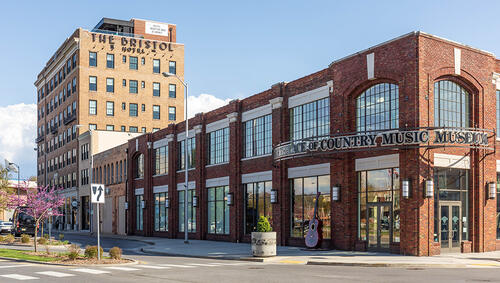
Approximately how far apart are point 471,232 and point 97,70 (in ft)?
210

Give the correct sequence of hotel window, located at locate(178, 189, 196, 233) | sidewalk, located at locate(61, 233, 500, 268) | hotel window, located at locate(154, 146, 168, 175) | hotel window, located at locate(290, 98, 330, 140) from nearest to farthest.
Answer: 1. sidewalk, located at locate(61, 233, 500, 268)
2. hotel window, located at locate(290, 98, 330, 140)
3. hotel window, located at locate(178, 189, 196, 233)
4. hotel window, located at locate(154, 146, 168, 175)

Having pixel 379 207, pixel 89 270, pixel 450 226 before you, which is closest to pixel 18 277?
pixel 89 270

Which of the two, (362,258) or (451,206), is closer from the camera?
(362,258)

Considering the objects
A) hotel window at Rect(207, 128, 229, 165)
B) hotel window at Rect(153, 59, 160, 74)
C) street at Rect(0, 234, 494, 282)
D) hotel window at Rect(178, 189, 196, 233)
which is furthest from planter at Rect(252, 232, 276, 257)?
hotel window at Rect(153, 59, 160, 74)

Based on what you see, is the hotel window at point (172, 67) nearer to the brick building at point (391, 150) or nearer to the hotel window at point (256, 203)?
the hotel window at point (256, 203)

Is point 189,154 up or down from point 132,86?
down

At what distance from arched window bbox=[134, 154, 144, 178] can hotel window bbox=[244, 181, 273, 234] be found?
2037 cm

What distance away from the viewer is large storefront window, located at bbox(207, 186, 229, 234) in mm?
41594

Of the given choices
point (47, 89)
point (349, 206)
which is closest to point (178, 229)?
point (349, 206)

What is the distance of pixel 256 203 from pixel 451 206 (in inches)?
533

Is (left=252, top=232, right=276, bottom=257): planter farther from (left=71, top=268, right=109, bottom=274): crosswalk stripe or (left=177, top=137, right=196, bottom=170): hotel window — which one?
(left=177, top=137, right=196, bottom=170): hotel window

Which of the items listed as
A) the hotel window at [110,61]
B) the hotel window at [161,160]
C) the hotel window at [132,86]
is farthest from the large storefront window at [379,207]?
the hotel window at [110,61]

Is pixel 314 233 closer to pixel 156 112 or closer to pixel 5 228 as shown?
pixel 5 228

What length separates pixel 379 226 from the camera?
2795 centimetres
